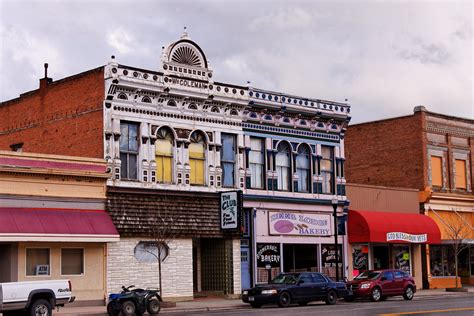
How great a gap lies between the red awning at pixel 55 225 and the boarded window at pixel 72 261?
1.22 m

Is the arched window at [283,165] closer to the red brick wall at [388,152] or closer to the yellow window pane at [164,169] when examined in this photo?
the yellow window pane at [164,169]

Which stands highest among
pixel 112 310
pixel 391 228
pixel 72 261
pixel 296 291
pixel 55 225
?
pixel 55 225

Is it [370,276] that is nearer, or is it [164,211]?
[164,211]

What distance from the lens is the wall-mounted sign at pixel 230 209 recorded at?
37062 millimetres

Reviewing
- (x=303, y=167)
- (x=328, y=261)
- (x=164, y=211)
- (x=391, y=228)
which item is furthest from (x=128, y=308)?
(x=391, y=228)

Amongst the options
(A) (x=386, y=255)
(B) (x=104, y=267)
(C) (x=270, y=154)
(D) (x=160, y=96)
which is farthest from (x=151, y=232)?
(A) (x=386, y=255)

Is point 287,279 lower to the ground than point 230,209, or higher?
lower

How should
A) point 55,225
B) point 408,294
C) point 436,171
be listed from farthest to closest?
point 436,171, point 408,294, point 55,225

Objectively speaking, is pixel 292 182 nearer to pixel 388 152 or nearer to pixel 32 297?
pixel 388 152

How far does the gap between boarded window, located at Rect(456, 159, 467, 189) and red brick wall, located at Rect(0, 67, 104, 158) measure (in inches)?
1061

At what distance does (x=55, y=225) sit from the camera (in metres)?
31.3

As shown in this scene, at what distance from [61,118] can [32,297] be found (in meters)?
13.4

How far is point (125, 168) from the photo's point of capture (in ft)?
114

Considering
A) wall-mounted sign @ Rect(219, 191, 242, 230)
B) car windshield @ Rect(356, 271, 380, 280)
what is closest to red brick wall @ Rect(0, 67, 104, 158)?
wall-mounted sign @ Rect(219, 191, 242, 230)
